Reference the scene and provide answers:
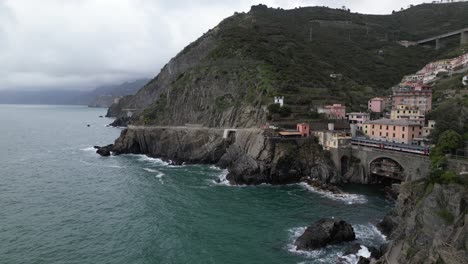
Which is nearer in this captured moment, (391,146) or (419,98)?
(391,146)

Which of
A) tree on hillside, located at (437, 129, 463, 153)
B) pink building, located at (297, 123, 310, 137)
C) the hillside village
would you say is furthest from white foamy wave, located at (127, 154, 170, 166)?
tree on hillside, located at (437, 129, 463, 153)

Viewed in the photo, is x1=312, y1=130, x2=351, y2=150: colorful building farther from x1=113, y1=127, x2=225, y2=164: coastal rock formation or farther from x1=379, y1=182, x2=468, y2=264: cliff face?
x1=379, y1=182, x2=468, y2=264: cliff face

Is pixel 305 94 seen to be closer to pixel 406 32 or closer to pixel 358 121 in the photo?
pixel 358 121

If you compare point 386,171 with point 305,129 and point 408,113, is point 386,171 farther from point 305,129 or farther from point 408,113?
point 305,129

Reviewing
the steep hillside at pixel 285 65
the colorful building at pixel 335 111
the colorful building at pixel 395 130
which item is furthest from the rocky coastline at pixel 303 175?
the colorful building at pixel 335 111

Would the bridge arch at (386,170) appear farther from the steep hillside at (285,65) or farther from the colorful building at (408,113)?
the steep hillside at (285,65)

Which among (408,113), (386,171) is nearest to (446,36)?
(408,113)
